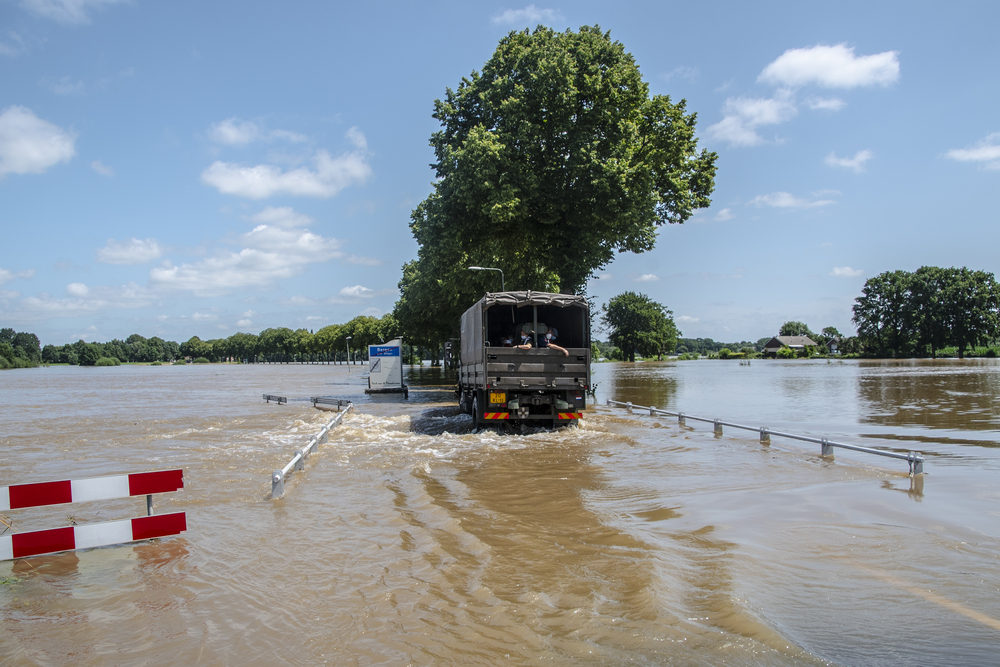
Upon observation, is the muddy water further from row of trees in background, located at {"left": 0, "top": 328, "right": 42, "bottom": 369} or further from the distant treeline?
row of trees in background, located at {"left": 0, "top": 328, "right": 42, "bottom": 369}

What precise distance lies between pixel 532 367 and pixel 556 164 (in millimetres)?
13499

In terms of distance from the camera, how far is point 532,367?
15.0m

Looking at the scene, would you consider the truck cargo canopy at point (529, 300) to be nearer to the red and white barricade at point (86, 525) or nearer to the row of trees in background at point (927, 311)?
the red and white barricade at point (86, 525)

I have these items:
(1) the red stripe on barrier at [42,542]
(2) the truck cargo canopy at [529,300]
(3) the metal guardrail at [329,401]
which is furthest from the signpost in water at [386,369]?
(1) the red stripe on barrier at [42,542]

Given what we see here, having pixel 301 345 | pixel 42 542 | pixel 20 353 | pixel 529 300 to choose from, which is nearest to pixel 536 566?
pixel 42 542

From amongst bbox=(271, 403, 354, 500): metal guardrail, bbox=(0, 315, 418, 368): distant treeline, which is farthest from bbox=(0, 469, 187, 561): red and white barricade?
bbox=(0, 315, 418, 368): distant treeline

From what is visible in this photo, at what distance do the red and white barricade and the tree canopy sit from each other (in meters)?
18.9

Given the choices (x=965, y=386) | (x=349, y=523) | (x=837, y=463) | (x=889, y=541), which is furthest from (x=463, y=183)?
(x=965, y=386)

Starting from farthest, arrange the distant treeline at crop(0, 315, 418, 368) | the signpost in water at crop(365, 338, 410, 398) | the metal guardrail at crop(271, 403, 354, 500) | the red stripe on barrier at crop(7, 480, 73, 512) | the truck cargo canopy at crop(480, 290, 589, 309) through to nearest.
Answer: the distant treeline at crop(0, 315, 418, 368) < the signpost in water at crop(365, 338, 410, 398) < the truck cargo canopy at crop(480, 290, 589, 309) < the metal guardrail at crop(271, 403, 354, 500) < the red stripe on barrier at crop(7, 480, 73, 512)

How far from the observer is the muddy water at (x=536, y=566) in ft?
13.5

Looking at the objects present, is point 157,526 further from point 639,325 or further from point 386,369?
point 639,325

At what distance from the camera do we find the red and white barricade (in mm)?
5699

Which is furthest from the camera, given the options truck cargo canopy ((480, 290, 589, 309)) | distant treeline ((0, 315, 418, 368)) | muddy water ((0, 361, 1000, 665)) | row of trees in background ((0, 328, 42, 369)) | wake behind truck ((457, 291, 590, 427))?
row of trees in background ((0, 328, 42, 369))

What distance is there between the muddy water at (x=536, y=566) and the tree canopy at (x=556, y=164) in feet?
47.6
